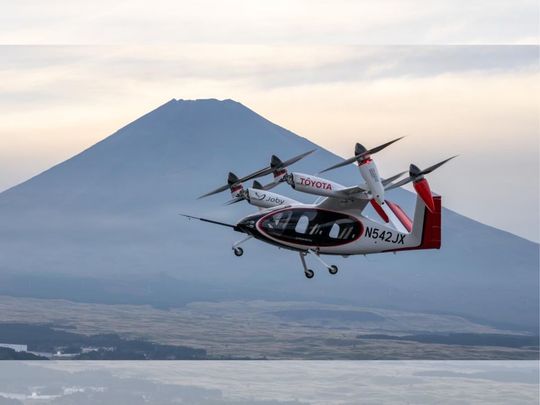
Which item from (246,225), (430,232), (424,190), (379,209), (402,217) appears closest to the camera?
(424,190)

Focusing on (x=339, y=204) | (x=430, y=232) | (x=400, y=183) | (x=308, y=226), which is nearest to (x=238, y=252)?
(x=308, y=226)

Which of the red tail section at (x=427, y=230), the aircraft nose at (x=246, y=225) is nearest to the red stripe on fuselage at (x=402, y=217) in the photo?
the red tail section at (x=427, y=230)

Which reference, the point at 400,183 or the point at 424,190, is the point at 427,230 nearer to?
the point at 400,183

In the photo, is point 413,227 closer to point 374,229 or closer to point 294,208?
point 374,229

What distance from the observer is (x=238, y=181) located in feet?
391

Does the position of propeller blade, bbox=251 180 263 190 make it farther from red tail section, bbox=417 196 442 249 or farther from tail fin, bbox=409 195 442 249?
red tail section, bbox=417 196 442 249

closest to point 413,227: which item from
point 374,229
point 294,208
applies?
point 374,229

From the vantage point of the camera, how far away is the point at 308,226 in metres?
119

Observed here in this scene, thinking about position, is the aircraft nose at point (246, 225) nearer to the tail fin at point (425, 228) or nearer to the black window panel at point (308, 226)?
the black window panel at point (308, 226)

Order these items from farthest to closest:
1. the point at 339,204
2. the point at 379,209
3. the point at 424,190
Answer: the point at 339,204 < the point at 379,209 < the point at 424,190

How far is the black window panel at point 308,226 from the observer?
11881 centimetres

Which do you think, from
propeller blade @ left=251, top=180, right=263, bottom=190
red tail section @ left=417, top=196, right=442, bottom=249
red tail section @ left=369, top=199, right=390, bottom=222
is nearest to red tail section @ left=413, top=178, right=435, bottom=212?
red tail section @ left=369, top=199, right=390, bottom=222

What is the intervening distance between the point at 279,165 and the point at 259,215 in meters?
5.89

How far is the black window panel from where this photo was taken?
11881 centimetres
